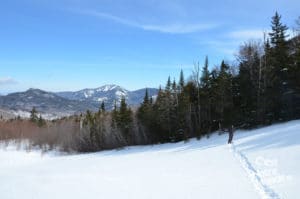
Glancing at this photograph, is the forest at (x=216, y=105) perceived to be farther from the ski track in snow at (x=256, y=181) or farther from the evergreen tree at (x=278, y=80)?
the ski track in snow at (x=256, y=181)

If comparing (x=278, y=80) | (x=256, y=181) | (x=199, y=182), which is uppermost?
(x=278, y=80)

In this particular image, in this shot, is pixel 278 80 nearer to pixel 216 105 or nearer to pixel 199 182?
pixel 216 105

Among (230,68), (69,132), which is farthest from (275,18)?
(69,132)

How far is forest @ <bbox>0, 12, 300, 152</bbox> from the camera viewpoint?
120 ft

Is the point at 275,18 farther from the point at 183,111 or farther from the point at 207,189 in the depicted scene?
the point at 207,189

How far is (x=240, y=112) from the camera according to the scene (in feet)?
129

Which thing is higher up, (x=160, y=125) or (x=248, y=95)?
(x=248, y=95)

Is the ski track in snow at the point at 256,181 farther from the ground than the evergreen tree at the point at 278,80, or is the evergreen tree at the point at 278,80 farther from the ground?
the evergreen tree at the point at 278,80

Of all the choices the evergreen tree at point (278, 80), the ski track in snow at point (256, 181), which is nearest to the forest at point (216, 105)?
the evergreen tree at point (278, 80)

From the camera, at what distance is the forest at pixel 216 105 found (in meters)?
36.4

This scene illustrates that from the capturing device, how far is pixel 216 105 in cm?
4134

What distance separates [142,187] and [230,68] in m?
31.3

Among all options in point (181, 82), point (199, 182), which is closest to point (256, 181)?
point (199, 182)

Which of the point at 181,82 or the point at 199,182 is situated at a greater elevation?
the point at 181,82
